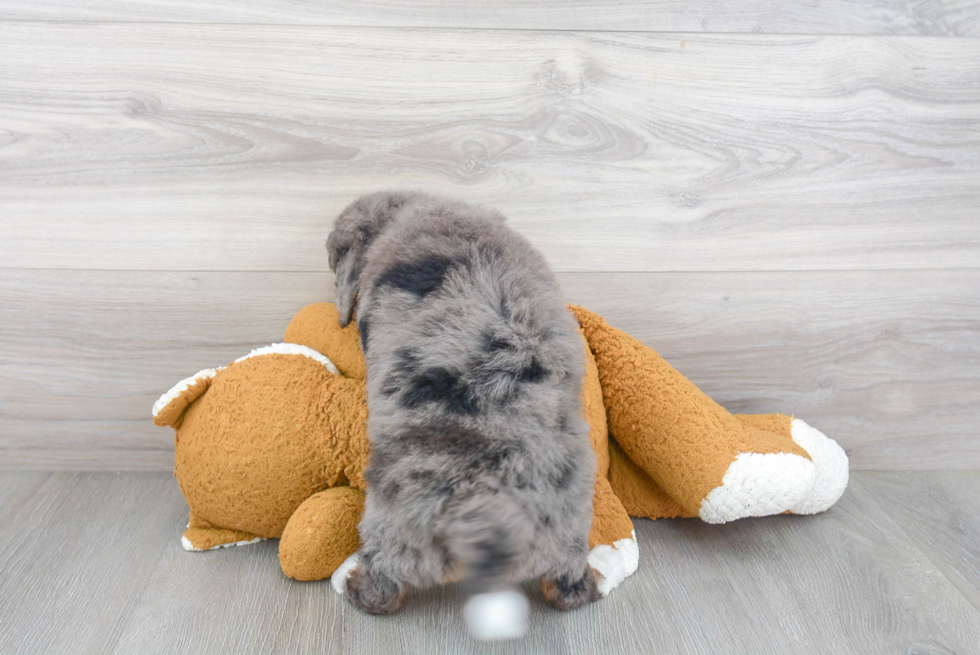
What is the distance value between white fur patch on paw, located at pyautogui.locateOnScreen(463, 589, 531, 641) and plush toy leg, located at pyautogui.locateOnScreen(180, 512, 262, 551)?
357 millimetres

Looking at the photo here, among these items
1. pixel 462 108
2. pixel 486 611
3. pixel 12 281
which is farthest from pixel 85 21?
pixel 486 611

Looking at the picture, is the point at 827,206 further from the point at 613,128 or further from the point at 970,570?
the point at 970,570

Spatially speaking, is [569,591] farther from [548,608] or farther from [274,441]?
[274,441]

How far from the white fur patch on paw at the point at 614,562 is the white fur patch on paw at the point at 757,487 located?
0.11m

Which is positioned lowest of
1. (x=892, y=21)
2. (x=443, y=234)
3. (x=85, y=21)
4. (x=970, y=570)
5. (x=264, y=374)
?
(x=970, y=570)

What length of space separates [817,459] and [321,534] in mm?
718

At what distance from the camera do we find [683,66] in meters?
0.98

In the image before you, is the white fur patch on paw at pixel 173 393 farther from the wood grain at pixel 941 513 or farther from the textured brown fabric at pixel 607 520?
the wood grain at pixel 941 513

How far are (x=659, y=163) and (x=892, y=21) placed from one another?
16.2 inches

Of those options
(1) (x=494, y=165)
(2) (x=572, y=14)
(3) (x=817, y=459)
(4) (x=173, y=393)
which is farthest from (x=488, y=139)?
(3) (x=817, y=459)

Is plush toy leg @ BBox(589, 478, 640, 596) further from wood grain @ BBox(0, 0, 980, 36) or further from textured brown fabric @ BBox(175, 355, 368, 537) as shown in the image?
wood grain @ BBox(0, 0, 980, 36)

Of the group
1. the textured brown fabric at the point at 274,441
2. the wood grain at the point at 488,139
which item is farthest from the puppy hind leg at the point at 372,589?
the wood grain at the point at 488,139

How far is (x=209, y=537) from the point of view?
89 centimetres

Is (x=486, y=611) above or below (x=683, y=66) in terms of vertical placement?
below
